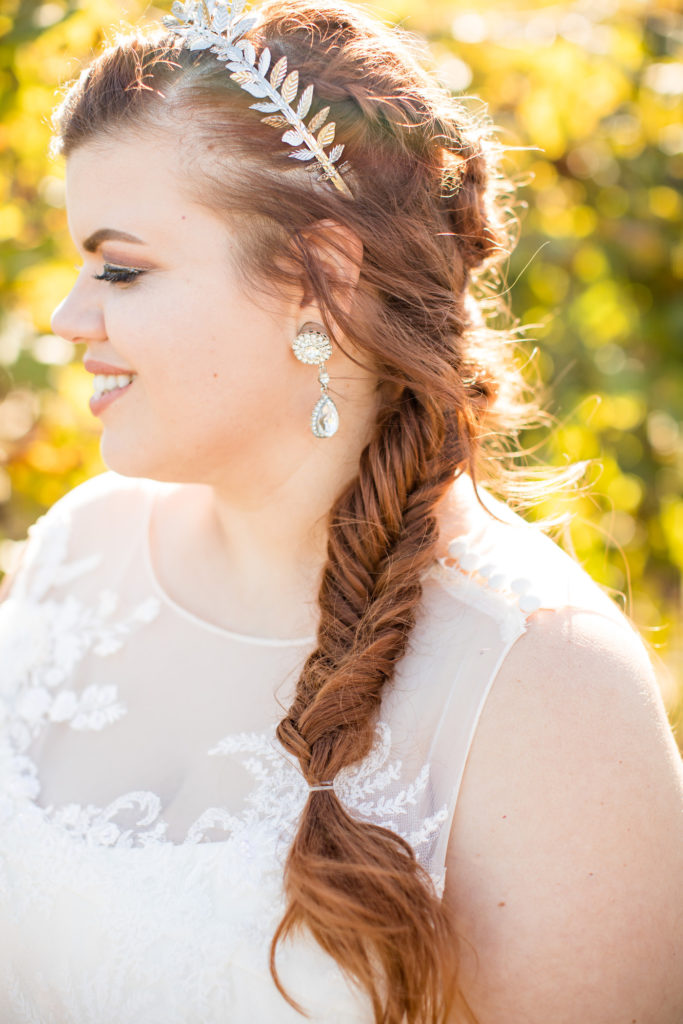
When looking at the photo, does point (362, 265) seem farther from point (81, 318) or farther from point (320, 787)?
point (320, 787)

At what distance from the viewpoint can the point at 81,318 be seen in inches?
62.7

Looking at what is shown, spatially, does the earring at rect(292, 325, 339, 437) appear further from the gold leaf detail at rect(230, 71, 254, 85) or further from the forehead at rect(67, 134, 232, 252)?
the gold leaf detail at rect(230, 71, 254, 85)

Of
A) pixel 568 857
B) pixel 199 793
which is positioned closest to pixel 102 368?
pixel 199 793

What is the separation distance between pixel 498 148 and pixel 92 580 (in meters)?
1.30

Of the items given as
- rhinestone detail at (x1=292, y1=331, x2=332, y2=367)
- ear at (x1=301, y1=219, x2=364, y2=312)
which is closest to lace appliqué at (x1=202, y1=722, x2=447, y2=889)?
rhinestone detail at (x1=292, y1=331, x2=332, y2=367)

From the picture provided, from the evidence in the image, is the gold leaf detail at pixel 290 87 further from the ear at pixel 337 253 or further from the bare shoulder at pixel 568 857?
the bare shoulder at pixel 568 857

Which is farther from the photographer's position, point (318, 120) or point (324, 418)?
point (324, 418)

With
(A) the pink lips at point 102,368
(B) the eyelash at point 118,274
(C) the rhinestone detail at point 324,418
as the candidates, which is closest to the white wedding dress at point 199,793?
(C) the rhinestone detail at point 324,418

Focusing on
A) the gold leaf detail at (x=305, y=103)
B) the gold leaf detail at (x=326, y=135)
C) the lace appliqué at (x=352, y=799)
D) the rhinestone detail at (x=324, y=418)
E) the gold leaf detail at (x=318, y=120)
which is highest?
the gold leaf detail at (x=305, y=103)

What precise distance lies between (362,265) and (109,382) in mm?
516

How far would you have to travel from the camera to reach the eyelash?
1.56 meters

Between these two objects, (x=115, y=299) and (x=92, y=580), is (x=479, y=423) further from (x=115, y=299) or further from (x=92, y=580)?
(x=92, y=580)

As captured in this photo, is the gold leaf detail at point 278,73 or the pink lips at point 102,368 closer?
the gold leaf detail at point 278,73

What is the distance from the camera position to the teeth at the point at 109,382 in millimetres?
1630
